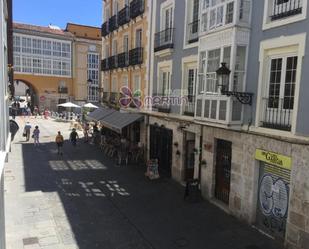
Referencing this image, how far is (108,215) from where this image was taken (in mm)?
11414

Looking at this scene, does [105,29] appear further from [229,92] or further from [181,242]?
[181,242]

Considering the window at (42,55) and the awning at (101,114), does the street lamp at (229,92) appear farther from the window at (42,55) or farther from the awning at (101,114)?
the window at (42,55)

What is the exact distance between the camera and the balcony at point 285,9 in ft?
28.3

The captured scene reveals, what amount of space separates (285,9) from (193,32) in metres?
5.10

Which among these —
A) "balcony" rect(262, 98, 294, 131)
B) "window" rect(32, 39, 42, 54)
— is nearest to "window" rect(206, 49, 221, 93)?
"balcony" rect(262, 98, 294, 131)

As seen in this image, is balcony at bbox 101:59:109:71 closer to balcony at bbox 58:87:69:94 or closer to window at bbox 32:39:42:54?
window at bbox 32:39:42:54

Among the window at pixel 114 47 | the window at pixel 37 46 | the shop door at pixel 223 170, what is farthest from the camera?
Result: the window at pixel 37 46

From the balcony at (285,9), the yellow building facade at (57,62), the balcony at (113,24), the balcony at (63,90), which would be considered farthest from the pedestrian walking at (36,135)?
the balcony at (63,90)

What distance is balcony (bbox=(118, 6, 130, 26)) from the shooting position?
20688 mm

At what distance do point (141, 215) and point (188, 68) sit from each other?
6345 millimetres

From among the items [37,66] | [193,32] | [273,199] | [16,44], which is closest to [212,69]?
[193,32]

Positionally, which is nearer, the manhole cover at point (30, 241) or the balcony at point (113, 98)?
the manhole cover at point (30, 241)

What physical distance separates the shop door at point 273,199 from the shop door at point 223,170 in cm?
177

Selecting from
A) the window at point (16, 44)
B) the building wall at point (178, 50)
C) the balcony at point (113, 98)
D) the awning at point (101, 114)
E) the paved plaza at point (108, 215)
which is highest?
the window at point (16, 44)
